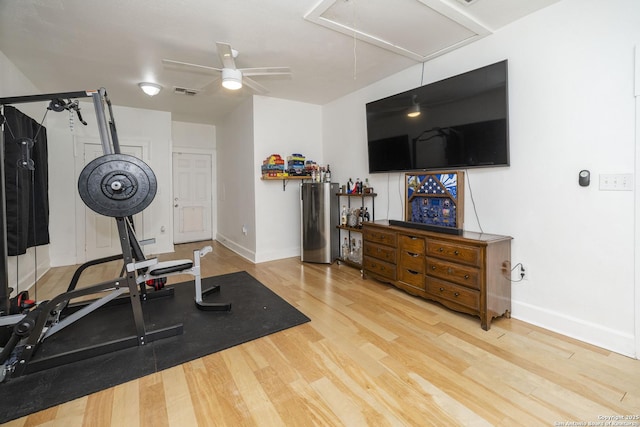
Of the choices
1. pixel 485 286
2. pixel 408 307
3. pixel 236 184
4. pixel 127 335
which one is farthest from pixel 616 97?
pixel 236 184

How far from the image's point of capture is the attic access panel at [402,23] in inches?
88.0

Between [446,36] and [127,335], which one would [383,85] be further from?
[127,335]

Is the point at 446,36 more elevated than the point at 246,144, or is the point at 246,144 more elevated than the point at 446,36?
the point at 446,36

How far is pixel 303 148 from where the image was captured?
491cm

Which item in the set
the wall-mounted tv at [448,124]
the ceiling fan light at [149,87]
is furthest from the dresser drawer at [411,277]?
the ceiling fan light at [149,87]

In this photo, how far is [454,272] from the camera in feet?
8.44

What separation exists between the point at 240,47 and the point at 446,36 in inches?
77.5

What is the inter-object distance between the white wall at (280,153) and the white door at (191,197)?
96.2 inches

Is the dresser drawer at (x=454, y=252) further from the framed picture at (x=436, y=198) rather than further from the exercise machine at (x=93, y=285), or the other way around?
the exercise machine at (x=93, y=285)

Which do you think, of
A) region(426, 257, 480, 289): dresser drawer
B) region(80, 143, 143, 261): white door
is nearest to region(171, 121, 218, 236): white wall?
region(80, 143, 143, 261): white door

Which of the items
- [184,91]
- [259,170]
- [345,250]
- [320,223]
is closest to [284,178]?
[259,170]

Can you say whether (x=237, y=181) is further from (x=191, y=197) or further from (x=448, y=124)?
(x=448, y=124)

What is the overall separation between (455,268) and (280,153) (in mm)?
3174

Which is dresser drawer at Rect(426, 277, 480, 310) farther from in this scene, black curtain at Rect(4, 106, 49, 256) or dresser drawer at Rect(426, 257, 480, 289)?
black curtain at Rect(4, 106, 49, 256)
